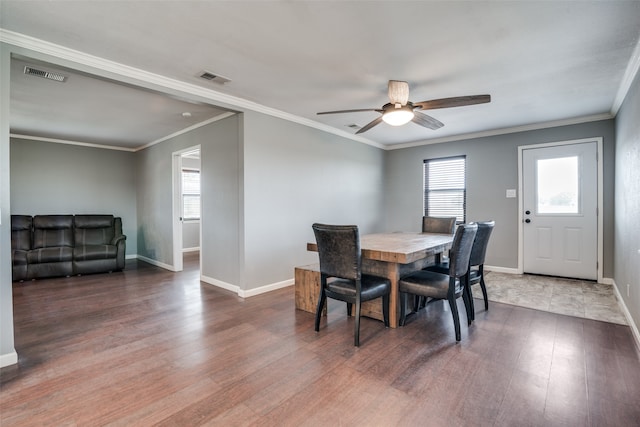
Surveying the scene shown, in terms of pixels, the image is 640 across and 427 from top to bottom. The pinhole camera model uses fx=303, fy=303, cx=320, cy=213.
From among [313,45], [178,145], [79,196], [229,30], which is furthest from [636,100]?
[79,196]

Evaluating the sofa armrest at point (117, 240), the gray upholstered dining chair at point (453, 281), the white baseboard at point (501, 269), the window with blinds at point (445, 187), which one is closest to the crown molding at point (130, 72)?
the gray upholstered dining chair at point (453, 281)

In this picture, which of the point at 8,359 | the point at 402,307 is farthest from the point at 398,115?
the point at 8,359

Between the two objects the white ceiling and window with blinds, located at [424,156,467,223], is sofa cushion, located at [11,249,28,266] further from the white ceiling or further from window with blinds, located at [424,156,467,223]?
window with blinds, located at [424,156,467,223]

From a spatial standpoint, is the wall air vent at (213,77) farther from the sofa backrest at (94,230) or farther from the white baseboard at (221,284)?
the sofa backrest at (94,230)

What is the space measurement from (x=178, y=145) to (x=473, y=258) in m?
4.87

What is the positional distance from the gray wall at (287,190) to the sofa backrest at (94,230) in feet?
11.5

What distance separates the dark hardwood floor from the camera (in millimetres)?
1668

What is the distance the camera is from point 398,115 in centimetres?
297

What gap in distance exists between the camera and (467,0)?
6.35 feet

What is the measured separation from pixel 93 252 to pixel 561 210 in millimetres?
7665

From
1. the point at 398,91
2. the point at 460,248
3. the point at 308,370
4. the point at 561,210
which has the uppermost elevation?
the point at 398,91

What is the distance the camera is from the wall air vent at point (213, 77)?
3.01 meters

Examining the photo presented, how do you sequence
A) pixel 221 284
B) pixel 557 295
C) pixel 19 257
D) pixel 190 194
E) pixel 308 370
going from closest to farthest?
pixel 308 370 → pixel 557 295 → pixel 221 284 → pixel 19 257 → pixel 190 194

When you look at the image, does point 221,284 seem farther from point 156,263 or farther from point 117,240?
point 117,240
